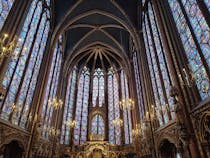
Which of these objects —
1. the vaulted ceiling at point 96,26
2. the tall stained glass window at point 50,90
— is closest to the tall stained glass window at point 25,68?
the tall stained glass window at point 50,90

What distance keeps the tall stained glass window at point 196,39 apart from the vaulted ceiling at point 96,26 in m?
9.98

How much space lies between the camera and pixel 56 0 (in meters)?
19.5

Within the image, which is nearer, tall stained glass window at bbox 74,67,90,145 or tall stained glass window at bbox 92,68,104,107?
tall stained glass window at bbox 74,67,90,145

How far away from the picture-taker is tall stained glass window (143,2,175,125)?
1162cm

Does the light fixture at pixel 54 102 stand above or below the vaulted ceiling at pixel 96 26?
below

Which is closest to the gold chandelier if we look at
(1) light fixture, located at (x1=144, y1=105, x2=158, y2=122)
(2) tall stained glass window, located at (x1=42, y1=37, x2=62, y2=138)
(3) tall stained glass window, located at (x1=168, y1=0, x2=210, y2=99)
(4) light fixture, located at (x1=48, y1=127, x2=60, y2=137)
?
(1) light fixture, located at (x1=144, y1=105, x2=158, y2=122)

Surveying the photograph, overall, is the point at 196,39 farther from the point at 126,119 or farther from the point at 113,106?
the point at 113,106

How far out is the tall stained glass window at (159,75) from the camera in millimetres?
11617

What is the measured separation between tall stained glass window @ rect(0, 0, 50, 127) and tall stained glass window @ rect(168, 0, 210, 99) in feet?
30.3

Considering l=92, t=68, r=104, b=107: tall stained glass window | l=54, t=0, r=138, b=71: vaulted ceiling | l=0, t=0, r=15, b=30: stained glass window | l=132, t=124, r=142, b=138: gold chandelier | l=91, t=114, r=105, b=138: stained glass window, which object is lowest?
l=132, t=124, r=142, b=138: gold chandelier

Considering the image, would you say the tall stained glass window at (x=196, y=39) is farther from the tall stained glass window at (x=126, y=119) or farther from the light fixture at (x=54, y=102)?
the tall stained glass window at (x=126, y=119)

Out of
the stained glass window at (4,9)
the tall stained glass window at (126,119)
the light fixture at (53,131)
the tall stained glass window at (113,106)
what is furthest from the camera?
the tall stained glass window at (113,106)

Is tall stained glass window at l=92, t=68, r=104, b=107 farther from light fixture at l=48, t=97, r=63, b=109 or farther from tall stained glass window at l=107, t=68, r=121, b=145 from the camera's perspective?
light fixture at l=48, t=97, r=63, b=109

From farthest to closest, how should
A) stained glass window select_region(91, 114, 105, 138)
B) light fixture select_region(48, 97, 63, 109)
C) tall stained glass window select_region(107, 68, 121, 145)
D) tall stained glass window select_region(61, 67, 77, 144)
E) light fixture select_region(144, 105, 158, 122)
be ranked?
stained glass window select_region(91, 114, 105, 138) < tall stained glass window select_region(107, 68, 121, 145) < tall stained glass window select_region(61, 67, 77, 144) < light fixture select_region(48, 97, 63, 109) < light fixture select_region(144, 105, 158, 122)
